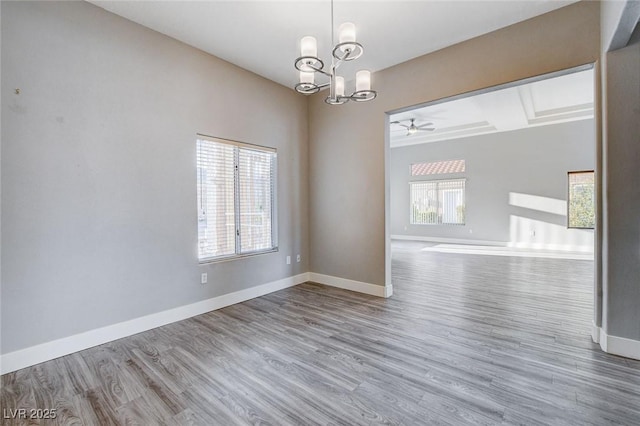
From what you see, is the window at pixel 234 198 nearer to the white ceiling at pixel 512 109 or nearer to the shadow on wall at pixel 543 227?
the white ceiling at pixel 512 109

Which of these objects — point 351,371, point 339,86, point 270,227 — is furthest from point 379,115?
point 351,371

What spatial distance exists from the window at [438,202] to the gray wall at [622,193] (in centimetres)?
711

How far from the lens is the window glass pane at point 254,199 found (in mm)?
3996

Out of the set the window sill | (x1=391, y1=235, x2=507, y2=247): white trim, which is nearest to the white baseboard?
the window sill

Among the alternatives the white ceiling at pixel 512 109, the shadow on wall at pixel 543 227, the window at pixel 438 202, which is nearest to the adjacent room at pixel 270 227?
the white ceiling at pixel 512 109

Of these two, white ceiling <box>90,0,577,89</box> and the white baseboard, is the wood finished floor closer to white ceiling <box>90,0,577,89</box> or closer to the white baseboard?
the white baseboard

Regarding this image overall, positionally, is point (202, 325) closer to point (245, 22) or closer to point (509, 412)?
point (509, 412)

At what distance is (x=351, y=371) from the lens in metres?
2.22

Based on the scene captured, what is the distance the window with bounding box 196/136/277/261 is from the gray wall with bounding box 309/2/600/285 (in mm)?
857

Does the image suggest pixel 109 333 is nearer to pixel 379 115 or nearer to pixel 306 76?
pixel 306 76

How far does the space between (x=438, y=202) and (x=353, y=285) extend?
21.6ft

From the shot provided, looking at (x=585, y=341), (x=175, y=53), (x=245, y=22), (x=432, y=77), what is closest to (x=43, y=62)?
(x=175, y=53)

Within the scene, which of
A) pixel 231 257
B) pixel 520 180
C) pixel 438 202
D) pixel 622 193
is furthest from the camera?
pixel 438 202

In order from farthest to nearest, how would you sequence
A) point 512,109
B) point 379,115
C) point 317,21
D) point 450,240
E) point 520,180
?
point 450,240 < point 520,180 < point 512,109 < point 379,115 < point 317,21
